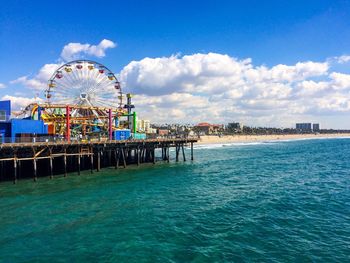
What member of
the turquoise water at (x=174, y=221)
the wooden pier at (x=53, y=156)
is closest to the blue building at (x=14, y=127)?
the wooden pier at (x=53, y=156)

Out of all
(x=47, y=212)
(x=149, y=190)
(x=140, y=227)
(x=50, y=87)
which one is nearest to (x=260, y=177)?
(x=149, y=190)

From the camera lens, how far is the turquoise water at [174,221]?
14.2m

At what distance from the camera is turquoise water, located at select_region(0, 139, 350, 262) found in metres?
14.2

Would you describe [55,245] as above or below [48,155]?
below

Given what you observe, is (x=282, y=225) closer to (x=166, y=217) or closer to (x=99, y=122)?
(x=166, y=217)

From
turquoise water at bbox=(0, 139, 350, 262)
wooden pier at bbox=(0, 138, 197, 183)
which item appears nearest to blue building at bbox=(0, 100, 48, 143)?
wooden pier at bbox=(0, 138, 197, 183)

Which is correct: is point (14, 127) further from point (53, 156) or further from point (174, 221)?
point (174, 221)

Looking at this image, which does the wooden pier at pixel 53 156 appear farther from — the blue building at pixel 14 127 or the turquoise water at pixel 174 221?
the turquoise water at pixel 174 221

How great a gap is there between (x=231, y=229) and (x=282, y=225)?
3263 millimetres

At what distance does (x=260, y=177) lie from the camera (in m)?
37.2

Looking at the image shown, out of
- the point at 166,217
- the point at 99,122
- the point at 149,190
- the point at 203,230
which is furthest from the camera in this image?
the point at 99,122

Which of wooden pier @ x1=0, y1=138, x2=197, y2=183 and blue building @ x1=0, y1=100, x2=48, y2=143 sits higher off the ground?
blue building @ x1=0, y1=100, x2=48, y2=143

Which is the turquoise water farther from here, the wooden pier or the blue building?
the blue building

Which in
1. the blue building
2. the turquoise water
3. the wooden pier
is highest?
the blue building
